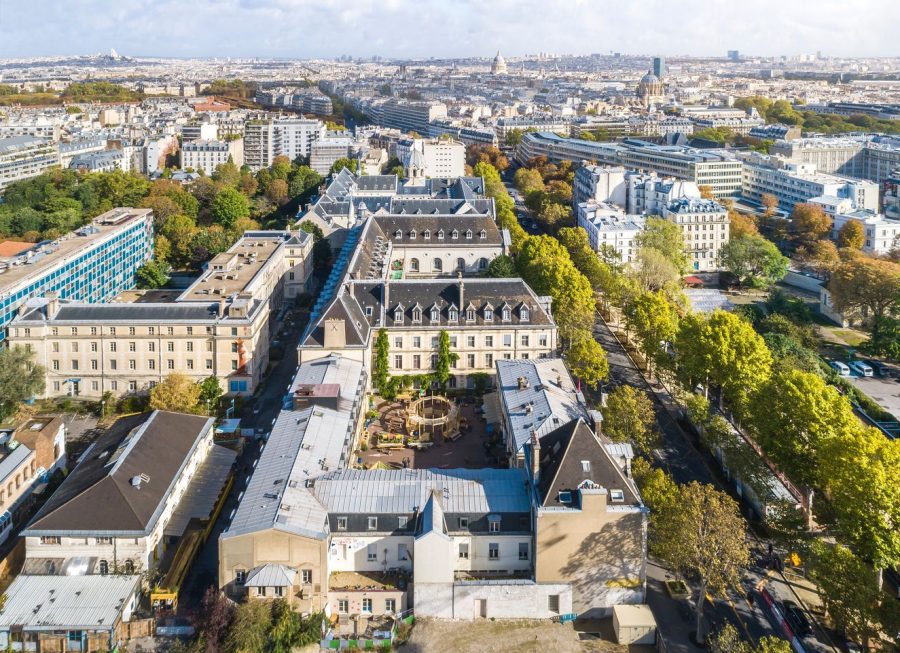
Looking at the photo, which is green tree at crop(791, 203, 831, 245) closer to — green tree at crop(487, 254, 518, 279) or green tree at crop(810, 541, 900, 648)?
green tree at crop(487, 254, 518, 279)

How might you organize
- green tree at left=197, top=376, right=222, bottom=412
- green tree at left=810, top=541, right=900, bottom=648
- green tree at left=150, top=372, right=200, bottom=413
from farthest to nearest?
1. green tree at left=197, top=376, right=222, bottom=412
2. green tree at left=150, top=372, right=200, bottom=413
3. green tree at left=810, top=541, right=900, bottom=648

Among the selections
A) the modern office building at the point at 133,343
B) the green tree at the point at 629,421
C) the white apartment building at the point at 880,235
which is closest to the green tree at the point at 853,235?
the white apartment building at the point at 880,235

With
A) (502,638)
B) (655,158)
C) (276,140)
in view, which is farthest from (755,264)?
(276,140)

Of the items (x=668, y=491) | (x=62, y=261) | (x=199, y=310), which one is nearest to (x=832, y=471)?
(x=668, y=491)

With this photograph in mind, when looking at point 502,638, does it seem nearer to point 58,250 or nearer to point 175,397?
point 175,397

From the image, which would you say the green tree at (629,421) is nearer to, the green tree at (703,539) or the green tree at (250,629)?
the green tree at (703,539)

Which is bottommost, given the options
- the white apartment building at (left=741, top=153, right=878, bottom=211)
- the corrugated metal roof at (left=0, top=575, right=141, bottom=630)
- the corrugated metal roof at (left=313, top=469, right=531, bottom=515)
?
the corrugated metal roof at (left=0, top=575, right=141, bottom=630)

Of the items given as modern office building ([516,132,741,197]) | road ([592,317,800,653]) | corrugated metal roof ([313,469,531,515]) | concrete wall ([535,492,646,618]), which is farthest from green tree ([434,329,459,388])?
modern office building ([516,132,741,197])
